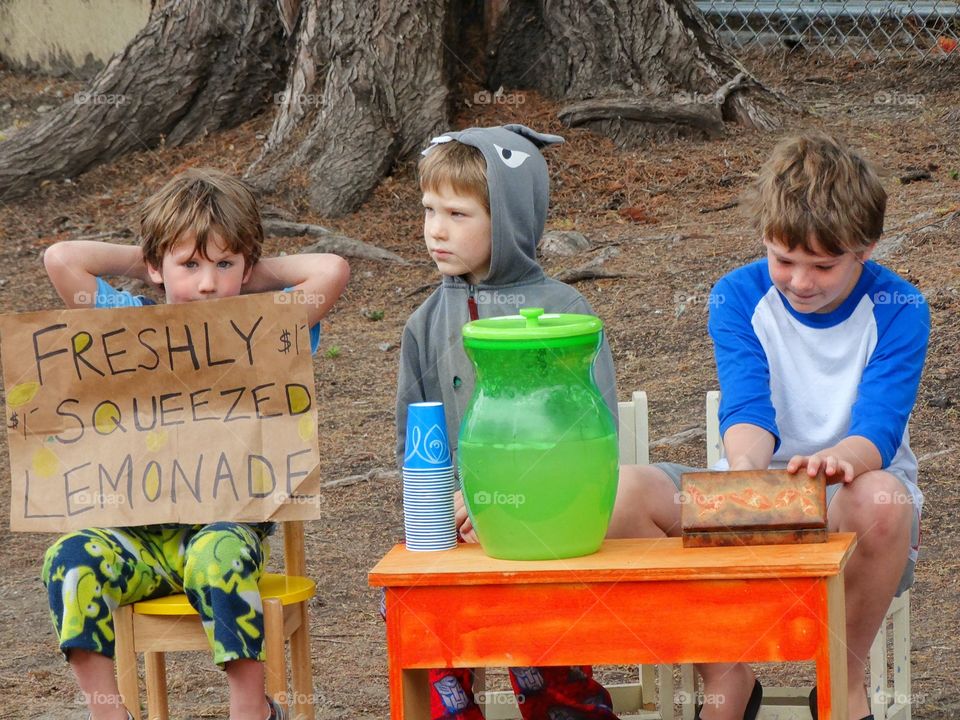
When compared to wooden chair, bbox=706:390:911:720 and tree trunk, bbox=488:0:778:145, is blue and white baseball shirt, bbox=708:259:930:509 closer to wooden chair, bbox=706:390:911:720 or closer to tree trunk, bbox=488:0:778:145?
wooden chair, bbox=706:390:911:720

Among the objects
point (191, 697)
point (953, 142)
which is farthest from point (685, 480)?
point (953, 142)

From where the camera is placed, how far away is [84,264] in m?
3.56

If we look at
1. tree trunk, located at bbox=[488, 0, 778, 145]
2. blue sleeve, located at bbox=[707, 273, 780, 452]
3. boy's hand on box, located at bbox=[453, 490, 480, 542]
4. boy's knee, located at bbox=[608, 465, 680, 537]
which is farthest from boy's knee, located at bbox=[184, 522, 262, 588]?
tree trunk, located at bbox=[488, 0, 778, 145]

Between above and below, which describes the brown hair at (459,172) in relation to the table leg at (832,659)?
above

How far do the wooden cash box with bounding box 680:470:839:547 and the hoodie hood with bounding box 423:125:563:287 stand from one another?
92 cm

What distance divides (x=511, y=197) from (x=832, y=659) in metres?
1.39

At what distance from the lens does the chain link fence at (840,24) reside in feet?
35.9

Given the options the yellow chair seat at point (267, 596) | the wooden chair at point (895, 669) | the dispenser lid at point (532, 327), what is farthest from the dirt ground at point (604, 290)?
the dispenser lid at point (532, 327)

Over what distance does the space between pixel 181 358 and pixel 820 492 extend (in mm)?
1465

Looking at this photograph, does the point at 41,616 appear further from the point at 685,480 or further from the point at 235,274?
the point at 685,480

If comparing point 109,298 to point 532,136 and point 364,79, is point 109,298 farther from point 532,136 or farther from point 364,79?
point 364,79

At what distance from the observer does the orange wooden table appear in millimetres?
2459

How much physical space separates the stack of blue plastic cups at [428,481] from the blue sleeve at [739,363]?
0.80m

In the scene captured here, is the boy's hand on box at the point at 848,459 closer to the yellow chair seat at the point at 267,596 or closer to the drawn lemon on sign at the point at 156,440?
the yellow chair seat at the point at 267,596
